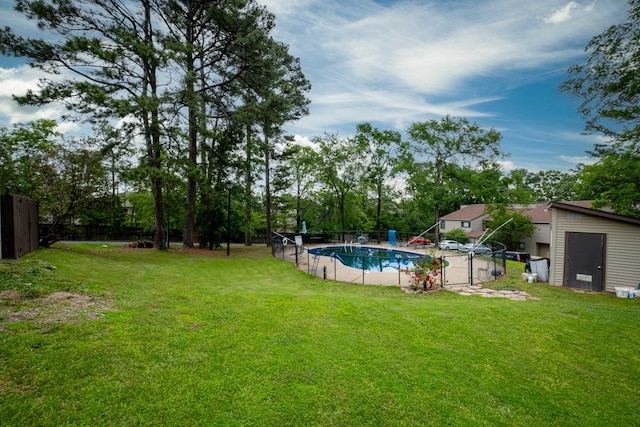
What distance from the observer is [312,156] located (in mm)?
29375

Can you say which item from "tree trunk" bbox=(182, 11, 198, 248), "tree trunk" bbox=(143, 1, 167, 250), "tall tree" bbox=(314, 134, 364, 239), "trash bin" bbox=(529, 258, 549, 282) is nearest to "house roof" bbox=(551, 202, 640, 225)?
"trash bin" bbox=(529, 258, 549, 282)

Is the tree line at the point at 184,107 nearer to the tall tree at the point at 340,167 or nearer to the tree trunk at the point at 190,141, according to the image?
the tree trunk at the point at 190,141

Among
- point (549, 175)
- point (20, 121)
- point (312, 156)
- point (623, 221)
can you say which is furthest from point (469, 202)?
point (20, 121)

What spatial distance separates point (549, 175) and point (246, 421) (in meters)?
65.3

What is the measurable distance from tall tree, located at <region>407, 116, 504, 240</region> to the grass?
24691 millimetres

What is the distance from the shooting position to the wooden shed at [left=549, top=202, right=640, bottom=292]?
9.77 meters

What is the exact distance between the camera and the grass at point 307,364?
111 inches

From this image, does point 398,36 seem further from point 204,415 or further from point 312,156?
point 312,156

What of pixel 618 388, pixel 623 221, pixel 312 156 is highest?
pixel 312 156

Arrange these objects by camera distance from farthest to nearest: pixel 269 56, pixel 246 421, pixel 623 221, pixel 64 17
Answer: pixel 269 56
pixel 64 17
pixel 623 221
pixel 246 421

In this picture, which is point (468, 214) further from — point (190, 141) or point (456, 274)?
point (190, 141)

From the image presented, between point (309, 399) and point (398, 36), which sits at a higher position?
point (398, 36)

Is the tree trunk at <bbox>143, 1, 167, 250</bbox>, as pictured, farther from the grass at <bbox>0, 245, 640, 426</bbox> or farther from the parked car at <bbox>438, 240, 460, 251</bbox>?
the parked car at <bbox>438, 240, 460, 251</bbox>

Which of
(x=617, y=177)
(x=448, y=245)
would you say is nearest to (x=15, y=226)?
(x=617, y=177)
